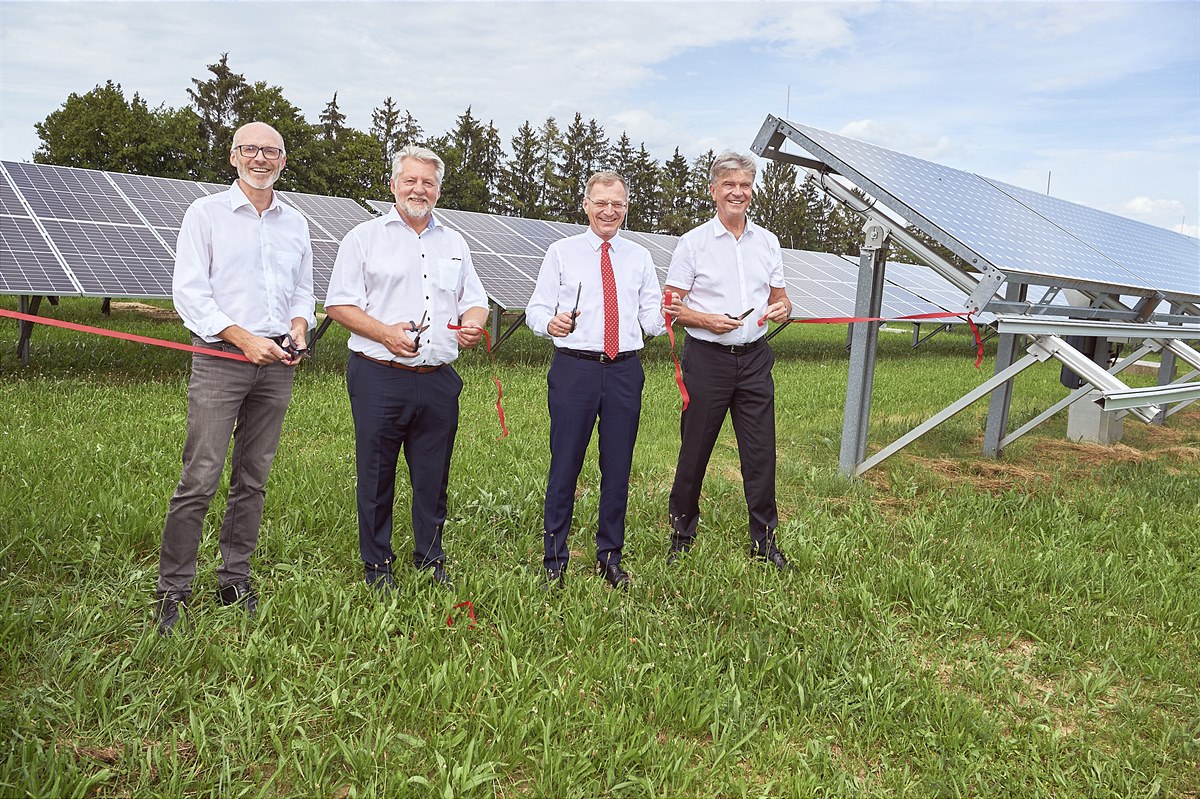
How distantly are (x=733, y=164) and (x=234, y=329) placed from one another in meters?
2.36

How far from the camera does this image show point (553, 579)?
3.71 metres

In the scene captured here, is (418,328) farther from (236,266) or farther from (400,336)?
(236,266)

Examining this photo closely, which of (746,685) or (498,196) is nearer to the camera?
(746,685)

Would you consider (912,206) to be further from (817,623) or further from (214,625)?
(214,625)

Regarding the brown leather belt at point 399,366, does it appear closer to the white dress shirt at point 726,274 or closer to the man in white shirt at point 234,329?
the man in white shirt at point 234,329

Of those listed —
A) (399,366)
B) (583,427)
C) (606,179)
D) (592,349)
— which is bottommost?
(583,427)

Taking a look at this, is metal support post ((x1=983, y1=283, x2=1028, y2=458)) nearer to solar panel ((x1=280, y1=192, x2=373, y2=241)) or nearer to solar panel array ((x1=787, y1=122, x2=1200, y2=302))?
solar panel array ((x1=787, y1=122, x2=1200, y2=302))

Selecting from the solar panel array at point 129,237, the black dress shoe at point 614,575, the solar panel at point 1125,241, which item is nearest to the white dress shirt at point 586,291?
the black dress shoe at point 614,575

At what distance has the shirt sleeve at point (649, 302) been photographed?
3.85m

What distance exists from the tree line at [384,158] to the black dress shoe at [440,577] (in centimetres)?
1987

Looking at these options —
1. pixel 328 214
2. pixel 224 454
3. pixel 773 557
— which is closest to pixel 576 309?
pixel 224 454

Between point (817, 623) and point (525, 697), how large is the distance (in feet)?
4.46

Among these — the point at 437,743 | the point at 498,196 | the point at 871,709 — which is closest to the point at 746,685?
the point at 871,709

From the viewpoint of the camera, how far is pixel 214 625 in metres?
3.09
